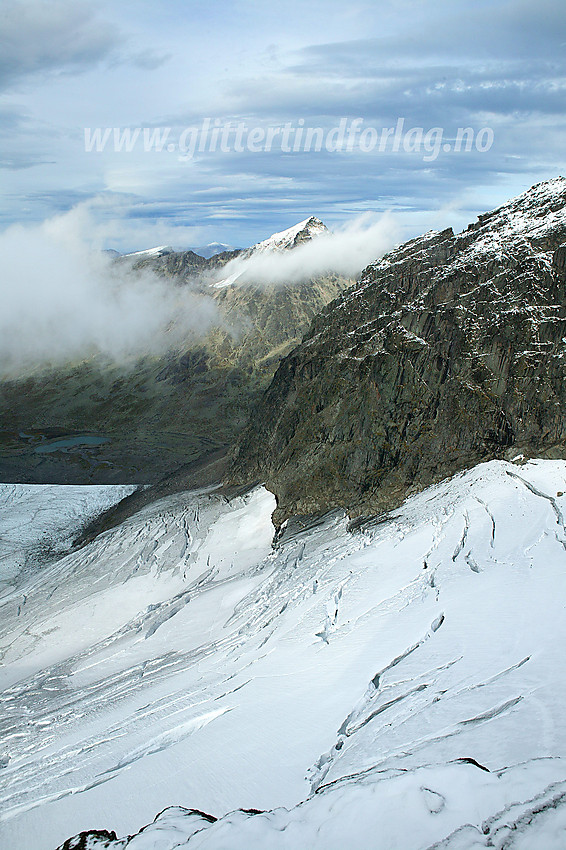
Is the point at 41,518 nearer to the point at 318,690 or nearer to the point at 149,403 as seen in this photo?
the point at 318,690

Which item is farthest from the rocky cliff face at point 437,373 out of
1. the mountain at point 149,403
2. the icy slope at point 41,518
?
the mountain at point 149,403

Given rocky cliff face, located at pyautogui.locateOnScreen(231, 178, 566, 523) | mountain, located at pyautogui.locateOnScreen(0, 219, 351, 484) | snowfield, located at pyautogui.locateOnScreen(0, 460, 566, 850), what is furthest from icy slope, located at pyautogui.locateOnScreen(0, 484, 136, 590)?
rocky cliff face, located at pyautogui.locateOnScreen(231, 178, 566, 523)

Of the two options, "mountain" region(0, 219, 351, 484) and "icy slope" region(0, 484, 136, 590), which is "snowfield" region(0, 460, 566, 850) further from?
"mountain" region(0, 219, 351, 484)

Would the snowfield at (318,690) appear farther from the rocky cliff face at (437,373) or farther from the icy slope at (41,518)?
the icy slope at (41,518)

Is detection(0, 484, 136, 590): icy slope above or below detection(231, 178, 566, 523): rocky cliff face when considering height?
below

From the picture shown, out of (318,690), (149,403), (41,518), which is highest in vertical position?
(318,690)

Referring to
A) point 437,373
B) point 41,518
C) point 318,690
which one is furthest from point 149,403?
point 318,690

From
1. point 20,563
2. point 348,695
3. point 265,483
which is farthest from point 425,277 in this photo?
point 20,563
